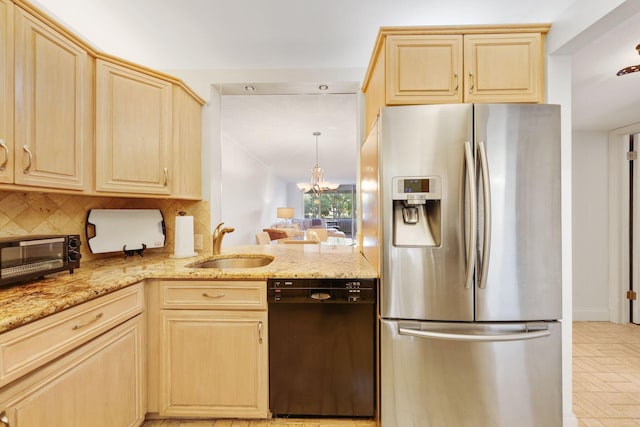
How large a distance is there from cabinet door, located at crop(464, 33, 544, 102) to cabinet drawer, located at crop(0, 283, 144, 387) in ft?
6.75

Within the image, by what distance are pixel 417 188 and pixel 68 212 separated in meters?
2.13

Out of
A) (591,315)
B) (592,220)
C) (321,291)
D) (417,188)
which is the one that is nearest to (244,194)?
(321,291)

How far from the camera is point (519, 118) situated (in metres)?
1.27

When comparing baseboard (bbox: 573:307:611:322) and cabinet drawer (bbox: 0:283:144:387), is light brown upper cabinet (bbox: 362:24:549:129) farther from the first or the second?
baseboard (bbox: 573:307:611:322)

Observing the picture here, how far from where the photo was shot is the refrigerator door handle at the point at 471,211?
1206 millimetres

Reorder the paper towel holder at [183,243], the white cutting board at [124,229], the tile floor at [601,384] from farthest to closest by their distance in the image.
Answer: the paper towel holder at [183,243], the white cutting board at [124,229], the tile floor at [601,384]

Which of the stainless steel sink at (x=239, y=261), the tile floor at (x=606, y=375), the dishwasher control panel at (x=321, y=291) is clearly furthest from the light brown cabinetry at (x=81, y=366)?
the tile floor at (x=606, y=375)

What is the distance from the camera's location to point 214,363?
4.71 feet

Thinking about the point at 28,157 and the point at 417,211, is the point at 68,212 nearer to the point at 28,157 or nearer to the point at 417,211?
the point at 28,157

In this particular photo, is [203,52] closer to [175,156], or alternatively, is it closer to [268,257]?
[175,156]

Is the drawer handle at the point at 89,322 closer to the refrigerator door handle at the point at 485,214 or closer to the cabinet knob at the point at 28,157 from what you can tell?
the cabinet knob at the point at 28,157

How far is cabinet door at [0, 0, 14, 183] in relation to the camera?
1.10 m

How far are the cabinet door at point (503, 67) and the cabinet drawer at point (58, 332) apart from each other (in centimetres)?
206

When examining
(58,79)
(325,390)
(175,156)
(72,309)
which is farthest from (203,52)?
(325,390)
